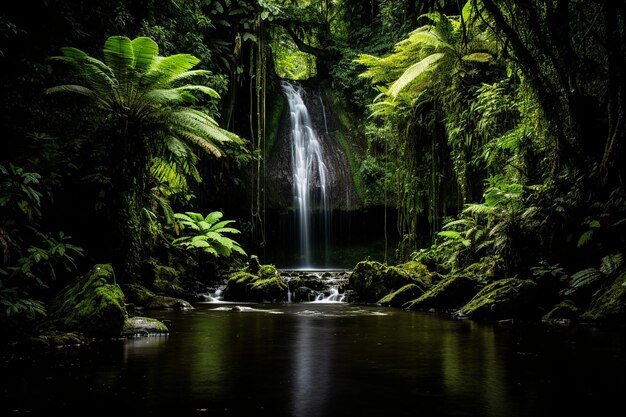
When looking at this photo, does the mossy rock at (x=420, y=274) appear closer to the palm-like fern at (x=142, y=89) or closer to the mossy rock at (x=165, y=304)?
the mossy rock at (x=165, y=304)

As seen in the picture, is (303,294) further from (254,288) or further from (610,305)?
(610,305)

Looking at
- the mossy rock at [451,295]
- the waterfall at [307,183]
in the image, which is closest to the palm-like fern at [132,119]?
the mossy rock at [451,295]

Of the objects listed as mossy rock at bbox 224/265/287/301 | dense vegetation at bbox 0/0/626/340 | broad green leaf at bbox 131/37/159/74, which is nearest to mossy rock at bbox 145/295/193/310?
dense vegetation at bbox 0/0/626/340

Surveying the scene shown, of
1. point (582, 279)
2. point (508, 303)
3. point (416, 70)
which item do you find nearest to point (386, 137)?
point (416, 70)

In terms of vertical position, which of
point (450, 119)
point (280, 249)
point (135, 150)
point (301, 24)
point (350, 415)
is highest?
point (301, 24)

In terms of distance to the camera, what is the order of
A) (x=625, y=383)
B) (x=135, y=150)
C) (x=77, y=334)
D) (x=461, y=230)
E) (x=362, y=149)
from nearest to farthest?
(x=625, y=383), (x=77, y=334), (x=135, y=150), (x=461, y=230), (x=362, y=149)

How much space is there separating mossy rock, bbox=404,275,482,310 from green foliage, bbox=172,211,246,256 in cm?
504

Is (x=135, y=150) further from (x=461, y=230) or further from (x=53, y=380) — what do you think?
(x=461, y=230)

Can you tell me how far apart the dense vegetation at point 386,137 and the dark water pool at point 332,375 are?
1239mm

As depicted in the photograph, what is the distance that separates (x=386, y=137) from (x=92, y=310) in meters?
10.1

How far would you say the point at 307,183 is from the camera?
14.8m

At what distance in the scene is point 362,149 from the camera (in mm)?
15906

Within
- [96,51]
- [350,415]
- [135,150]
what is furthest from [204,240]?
[350,415]

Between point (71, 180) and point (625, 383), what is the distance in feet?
23.0
